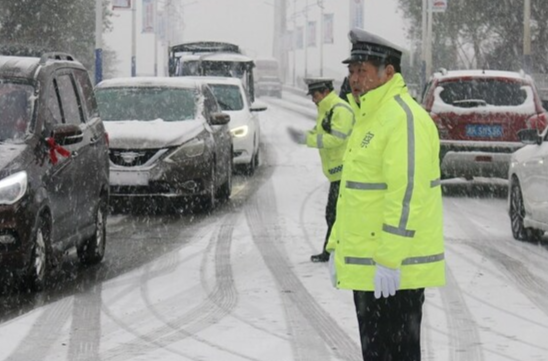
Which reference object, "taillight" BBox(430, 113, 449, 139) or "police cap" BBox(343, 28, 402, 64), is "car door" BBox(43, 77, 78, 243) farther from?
"taillight" BBox(430, 113, 449, 139)

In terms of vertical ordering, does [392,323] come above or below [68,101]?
below

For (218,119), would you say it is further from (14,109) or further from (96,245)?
(14,109)

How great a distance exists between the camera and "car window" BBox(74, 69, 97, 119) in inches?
490

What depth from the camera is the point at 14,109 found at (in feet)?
36.2

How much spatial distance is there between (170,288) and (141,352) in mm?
2638

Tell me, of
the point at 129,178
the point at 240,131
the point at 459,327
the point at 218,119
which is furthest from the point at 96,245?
the point at 240,131

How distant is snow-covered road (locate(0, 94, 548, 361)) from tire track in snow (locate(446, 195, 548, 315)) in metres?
0.01

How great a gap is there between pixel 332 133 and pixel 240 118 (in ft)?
39.2

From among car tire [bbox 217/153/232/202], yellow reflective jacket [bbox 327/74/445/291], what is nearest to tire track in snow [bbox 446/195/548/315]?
car tire [bbox 217/153/232/202]

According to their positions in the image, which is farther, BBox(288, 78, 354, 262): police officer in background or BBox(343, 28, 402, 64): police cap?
BBox(288, 78, 354, 262): police officer in background

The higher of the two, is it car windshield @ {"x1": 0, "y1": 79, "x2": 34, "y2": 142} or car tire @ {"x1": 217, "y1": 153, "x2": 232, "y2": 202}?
car windshield @ {"x1": 0, "y1": 79, "x2": 34, "y2": 142}

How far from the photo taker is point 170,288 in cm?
1089

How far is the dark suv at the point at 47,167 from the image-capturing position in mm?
10070

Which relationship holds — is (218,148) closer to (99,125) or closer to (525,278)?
(99,125)
